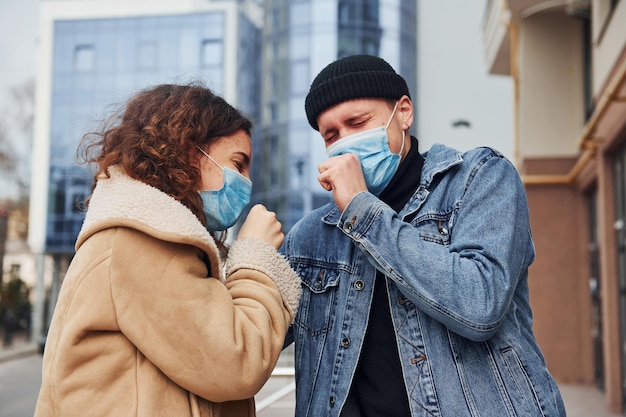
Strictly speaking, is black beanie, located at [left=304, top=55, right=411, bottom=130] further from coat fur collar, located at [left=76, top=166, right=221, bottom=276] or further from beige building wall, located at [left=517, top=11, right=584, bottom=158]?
beige building wall, located at [left=517, top=11, right=584, bottom=158]

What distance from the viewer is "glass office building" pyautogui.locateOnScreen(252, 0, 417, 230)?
90.2 ft

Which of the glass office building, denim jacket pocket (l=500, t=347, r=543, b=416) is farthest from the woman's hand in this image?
the glass office building

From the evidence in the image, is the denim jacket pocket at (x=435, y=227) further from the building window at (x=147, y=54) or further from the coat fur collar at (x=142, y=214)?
the building window at (x=147, y=54)

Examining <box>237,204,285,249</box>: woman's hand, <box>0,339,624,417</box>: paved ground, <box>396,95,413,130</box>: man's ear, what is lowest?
<box>0,339,624,417</box>: paved ground

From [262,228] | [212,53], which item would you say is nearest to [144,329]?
[262,228]

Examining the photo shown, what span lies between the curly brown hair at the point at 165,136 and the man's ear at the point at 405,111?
1.65ft

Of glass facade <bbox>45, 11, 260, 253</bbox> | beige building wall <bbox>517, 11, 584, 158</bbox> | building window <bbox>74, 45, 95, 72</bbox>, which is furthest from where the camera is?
building window <bbox>74, 45, 95, 72</bbox>

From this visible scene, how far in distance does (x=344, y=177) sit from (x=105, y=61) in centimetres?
3093

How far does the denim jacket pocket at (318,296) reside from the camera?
7.46 feet

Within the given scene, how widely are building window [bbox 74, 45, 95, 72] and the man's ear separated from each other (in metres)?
30.6

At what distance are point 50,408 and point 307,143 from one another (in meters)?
25.9

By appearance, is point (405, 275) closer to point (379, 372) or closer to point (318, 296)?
point (379, 372)

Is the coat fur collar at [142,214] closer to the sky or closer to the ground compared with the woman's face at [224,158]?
closer to the ground

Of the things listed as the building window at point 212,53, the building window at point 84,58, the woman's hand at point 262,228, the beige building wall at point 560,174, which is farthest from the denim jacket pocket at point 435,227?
the building window at point 84,58
